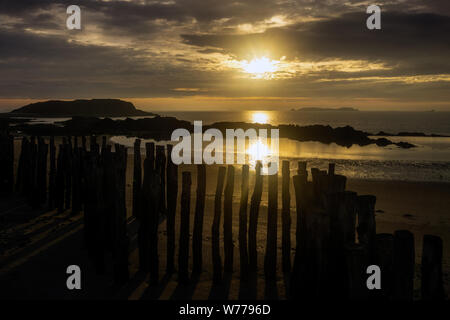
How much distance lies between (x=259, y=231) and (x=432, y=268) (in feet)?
17.3

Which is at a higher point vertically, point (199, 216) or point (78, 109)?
point (78, 109)

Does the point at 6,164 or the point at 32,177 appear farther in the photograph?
the point at 6,164

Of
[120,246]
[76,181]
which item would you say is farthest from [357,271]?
[76,181]

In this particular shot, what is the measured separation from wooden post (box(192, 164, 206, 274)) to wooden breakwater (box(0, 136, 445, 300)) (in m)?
0.02

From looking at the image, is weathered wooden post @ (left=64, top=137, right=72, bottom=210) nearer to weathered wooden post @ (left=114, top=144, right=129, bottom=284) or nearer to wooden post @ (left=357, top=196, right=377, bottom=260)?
weathered wooden post @ (left=114, top=144, right=129, bottom=284)

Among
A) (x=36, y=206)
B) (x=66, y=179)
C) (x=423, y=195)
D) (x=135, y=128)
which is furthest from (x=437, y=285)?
(x=135, y=128)

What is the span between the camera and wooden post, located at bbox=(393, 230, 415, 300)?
3705 mm

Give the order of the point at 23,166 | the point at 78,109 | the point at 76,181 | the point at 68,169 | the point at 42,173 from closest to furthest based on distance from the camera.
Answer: the point at 76,181 < the point at 68,169 < the point at 42,173 < the point at 23,166 < the point at 78,109

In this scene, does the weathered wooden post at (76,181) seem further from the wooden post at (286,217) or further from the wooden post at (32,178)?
the wooden post at (286,217)

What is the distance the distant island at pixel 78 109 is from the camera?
130 m

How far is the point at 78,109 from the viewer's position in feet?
445

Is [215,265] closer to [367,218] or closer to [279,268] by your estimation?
[279,268]

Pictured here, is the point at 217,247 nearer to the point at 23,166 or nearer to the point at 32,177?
the point at 32,177

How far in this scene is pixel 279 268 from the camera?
6684 millimetres
